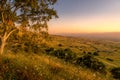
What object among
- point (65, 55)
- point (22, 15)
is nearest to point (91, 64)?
point (65, 55)

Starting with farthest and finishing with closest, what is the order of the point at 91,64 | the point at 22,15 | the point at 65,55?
the point at 22,15 → the point at 65,55 → the point at 91,64

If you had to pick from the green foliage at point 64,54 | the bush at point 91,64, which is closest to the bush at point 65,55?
the green foliage at point 64,54

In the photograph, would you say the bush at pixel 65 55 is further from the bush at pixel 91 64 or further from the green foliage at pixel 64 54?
the bush at pixel 91 64

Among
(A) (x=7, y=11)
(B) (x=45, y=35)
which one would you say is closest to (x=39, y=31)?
(B) (x=45, y=35)

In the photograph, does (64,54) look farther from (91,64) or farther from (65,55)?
A: (91,64)

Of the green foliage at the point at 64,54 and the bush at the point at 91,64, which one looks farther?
the green foliage at the point at 64,54

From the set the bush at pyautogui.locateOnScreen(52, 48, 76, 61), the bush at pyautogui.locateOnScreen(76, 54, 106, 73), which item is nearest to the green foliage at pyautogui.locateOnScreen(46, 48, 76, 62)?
the bush at pyautogui.locateOnScreen(52, 48, 76, 61)

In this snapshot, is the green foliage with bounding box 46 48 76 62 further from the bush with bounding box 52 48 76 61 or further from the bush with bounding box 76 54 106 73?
the bush with bounding box 76 54 106 73

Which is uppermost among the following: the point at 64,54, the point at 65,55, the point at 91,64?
the point at 65,55

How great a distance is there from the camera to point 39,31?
69.9 ft

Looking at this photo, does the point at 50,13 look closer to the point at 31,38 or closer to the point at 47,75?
the point at 31,38

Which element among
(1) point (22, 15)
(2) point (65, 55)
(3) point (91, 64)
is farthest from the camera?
(1) point (22, 15)

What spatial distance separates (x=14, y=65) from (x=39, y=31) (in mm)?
13723

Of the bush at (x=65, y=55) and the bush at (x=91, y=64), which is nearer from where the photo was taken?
the bush at (x=91, y=64)
